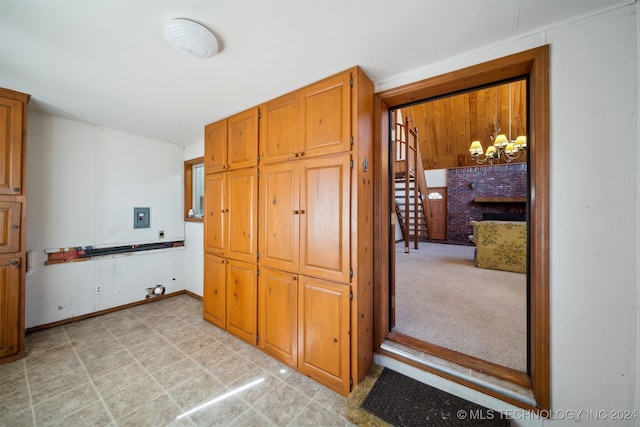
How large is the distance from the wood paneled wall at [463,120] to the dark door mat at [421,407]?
5796 mm

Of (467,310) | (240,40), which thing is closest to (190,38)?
(240,40)

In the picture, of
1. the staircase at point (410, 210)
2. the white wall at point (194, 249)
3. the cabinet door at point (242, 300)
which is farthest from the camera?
the staircase at point (410, 210)

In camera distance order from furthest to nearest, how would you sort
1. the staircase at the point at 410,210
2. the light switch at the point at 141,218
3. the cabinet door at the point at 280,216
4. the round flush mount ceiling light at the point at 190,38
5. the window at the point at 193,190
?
1. the staircase at the point at 410,210
2. the window at the point at 193,190
3. the light switch at the point at 141,218
4. the cabinet door at the point at 280,216
5. the round flush mount ceiling light at the point at 190,38

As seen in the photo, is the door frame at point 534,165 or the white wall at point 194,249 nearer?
the door frame at point 534,165

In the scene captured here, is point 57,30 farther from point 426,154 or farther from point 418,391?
point 426,154

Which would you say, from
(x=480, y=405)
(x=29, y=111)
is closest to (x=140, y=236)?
(x=29, y=111)

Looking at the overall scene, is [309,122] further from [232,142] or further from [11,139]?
[11,139]

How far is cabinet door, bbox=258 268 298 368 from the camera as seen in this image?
190 centimetres

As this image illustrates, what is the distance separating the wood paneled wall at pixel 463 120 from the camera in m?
5.84

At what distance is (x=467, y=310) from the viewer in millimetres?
2625

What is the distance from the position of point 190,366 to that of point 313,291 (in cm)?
127

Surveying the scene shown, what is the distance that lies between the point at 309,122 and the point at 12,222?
9.01ft

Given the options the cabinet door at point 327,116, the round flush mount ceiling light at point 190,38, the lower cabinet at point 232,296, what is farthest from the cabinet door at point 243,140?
the lower cabinet at point 232,296

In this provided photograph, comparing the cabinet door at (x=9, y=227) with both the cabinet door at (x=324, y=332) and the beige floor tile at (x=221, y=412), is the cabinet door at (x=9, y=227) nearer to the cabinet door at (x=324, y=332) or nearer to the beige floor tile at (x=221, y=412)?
the beige floor tile at (x=221, y=412)
